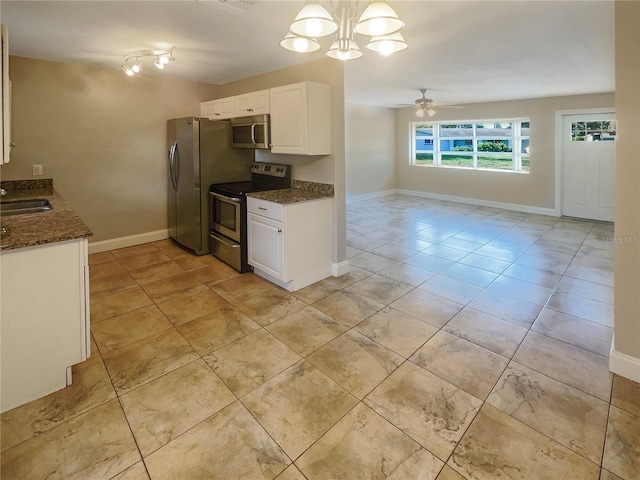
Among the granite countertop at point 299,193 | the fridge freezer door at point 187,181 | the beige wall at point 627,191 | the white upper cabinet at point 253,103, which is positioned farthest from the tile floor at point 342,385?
the white upper cabinet at point 253,103

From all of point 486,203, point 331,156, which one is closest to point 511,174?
point 486,203

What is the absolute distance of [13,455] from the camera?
1.60m

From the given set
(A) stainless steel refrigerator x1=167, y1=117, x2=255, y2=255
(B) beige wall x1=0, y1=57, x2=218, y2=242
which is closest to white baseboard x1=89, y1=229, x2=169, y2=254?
(B) beige wall x1=0, y1=57, x2=218, y2=242

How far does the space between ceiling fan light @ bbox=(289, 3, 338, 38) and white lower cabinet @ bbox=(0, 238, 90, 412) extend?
5.41 feet

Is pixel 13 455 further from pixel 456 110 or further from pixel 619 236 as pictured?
pixel 456 110

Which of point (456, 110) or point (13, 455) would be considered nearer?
point (13, 455)

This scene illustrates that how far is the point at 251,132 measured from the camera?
3.97 metres

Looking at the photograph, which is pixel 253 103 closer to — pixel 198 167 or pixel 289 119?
pixel 289 119

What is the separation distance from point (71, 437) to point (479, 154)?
8.51 m

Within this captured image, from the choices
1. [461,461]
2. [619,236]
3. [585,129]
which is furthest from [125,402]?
[585,129]

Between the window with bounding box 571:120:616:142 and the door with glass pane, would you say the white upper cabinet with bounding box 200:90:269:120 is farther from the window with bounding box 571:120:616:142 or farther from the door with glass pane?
the window with bounding box 571:120:616:142

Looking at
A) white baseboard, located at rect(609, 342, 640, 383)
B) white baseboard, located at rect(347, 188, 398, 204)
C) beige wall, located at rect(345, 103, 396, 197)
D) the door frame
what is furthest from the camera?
white baseboard, located at rect(347, 188, 398, 204)

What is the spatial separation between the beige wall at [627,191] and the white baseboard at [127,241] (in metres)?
5.06

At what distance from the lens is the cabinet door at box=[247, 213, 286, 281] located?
337 cm
